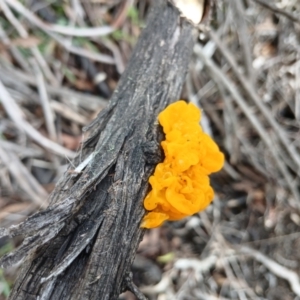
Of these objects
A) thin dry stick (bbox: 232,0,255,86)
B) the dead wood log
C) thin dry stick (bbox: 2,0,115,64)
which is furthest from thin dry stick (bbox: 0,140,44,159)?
thin dry stick (bbox: 232,0,255,86)

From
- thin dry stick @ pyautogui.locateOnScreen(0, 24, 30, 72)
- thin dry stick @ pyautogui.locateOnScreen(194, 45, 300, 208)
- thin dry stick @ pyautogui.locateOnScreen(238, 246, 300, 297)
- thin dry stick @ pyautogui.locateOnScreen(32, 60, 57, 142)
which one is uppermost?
thin dry stick @ pyautogui.locateOnScreen(0, 24, 30, 72)

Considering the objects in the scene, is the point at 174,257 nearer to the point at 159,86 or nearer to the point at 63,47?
the point at 159,86

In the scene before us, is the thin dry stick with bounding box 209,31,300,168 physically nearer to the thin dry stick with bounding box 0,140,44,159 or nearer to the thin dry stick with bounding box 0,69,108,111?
the thin dry stick with bounding box 0,69,108,111

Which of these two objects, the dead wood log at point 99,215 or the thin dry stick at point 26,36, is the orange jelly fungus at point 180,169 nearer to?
the dead wood log at point 99,215

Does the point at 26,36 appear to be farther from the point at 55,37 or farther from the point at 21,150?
the point at 21,150

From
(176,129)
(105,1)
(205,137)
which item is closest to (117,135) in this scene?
(176,129)

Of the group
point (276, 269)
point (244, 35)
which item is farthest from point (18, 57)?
point (276, 269)
